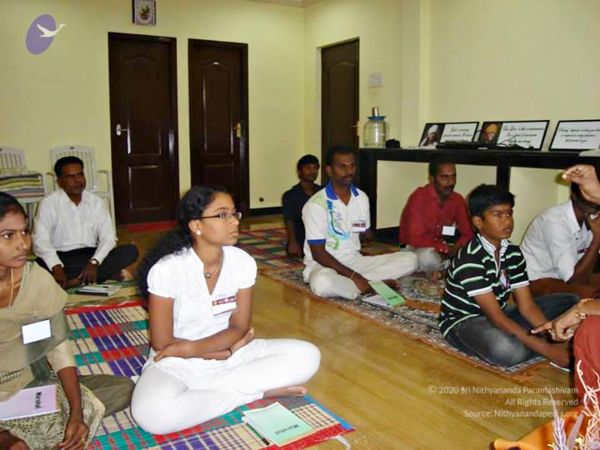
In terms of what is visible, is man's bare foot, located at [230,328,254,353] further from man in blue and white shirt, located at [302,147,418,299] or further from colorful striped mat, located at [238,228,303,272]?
colorful striped mat, located at [238,228,303,272]

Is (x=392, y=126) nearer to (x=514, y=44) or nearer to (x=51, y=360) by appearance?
(x=514, y=44)

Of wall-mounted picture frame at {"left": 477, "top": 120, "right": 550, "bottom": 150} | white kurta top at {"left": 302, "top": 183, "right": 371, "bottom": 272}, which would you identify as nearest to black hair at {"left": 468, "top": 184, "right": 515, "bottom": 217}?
white kurta top at {"left": 302, "top": 183, "right": 371, "bottom": 272}

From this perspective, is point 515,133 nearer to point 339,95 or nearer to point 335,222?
point 335,222

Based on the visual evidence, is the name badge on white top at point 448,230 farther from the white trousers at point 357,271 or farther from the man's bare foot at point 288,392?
the man's bare foot at point 288,392

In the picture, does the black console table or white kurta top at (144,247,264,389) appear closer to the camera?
white kurta top at (144,247,264,389)

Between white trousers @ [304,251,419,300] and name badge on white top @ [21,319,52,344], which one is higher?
name badge on white top @ [21,319,52,344]

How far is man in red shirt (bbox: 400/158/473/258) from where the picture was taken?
4047mm

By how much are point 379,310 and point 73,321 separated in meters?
1.70

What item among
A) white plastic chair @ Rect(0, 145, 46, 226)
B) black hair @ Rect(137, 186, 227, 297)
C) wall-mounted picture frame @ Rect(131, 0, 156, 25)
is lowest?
black hair @ Rect(137, 186, 227, 297)

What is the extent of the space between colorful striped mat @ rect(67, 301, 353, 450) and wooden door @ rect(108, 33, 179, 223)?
391cm

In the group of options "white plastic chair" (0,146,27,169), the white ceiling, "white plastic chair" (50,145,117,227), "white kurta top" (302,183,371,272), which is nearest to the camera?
"white kurta top" (302,183,371,272)

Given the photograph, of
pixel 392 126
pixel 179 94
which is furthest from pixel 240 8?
pixel 392 126

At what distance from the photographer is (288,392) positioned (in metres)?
2.19

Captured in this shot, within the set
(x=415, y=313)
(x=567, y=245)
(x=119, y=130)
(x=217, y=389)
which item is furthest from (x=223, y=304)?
(x=119, y=130)
